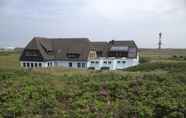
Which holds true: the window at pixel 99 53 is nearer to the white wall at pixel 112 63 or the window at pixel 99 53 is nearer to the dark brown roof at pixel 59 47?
the dark brown roof at pixel 59 47

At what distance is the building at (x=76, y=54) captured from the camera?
37.1m

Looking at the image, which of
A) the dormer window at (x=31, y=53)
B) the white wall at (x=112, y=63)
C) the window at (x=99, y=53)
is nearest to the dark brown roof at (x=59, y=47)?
the dormer window at (x=31, y=53)

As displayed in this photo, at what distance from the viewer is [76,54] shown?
37688 mm

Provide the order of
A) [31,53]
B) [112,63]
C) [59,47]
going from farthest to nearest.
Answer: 1. [112,63]
2. [59,47]
3. [31,53]

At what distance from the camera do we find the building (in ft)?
122

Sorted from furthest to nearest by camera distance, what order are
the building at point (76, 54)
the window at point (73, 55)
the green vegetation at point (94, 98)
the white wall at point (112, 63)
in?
the white wall at point (112, 63) < the window at point (73, 55) < the building at point (76, 54) < the green vegetation at point (94, 98)

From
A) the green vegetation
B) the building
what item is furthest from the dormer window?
the green vegetation

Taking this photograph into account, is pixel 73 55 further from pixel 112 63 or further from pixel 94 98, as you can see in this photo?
pixel 94 98

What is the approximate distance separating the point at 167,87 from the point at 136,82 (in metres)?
2.24

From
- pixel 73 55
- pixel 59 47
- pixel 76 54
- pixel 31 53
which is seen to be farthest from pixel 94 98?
pixel 59 47

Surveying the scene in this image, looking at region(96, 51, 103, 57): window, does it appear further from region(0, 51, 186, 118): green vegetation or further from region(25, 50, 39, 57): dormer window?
region(0, 51, 186, 118): green vegetation

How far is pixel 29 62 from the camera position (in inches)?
1476

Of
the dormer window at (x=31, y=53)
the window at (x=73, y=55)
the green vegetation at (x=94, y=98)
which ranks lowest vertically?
the green vegetation at (x=94, y=98)

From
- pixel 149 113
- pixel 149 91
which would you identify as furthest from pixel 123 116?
pixel 149 91
